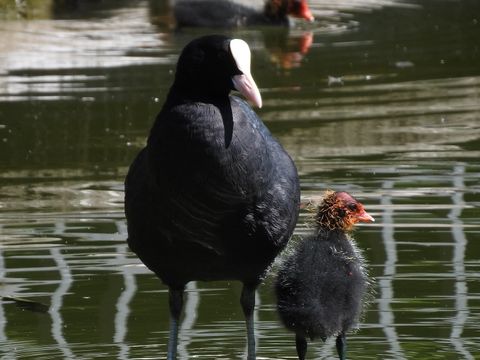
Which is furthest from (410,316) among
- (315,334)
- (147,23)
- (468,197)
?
(147,23)

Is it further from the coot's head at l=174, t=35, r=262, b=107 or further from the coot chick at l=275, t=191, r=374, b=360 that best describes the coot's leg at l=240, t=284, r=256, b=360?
the coot's head at l=174, t=35, r=262, b=107

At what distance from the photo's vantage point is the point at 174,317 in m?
6.43

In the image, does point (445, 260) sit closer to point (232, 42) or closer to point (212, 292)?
point (212, 292)

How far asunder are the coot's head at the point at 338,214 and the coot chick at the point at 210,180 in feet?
1.40

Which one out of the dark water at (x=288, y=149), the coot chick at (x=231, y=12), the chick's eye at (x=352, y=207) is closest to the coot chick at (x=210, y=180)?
→ the chick's eye at (x=352, y=207)

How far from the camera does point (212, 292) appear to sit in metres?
7.56

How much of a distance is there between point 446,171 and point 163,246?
4.44 metres

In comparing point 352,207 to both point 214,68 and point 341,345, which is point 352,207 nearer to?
point 341,345

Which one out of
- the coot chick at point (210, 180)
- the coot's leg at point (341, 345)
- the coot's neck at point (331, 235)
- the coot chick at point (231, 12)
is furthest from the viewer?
the coot chick at point (231, 12)

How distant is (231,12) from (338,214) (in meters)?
13.1

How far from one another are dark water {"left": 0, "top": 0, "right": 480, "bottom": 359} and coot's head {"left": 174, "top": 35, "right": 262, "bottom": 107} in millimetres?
1264

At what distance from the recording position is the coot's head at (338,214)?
657 cm

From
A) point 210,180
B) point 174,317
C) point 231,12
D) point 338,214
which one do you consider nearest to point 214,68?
point 210,180

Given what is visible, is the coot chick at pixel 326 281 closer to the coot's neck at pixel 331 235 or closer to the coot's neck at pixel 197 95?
the coot's neck at pixel 331 235
